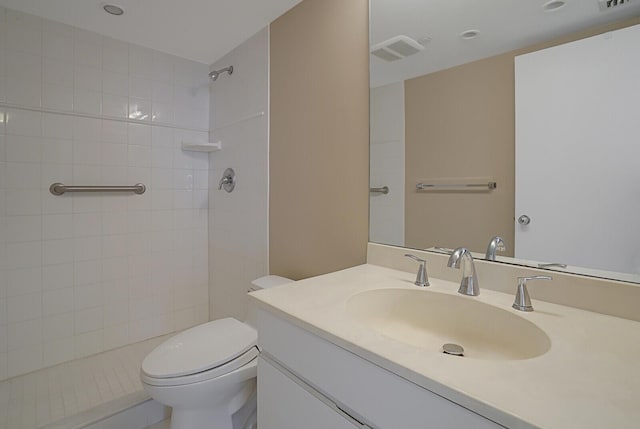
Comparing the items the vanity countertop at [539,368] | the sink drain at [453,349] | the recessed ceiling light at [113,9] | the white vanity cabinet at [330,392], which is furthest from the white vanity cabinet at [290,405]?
the recessed ceiling light at [113,9]

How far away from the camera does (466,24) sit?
1.00 m

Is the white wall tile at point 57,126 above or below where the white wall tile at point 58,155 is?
above

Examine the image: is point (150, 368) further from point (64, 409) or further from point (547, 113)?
point (547, 113)

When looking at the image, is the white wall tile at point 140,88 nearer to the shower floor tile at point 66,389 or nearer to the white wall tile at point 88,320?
the white wall tile at point 88,320

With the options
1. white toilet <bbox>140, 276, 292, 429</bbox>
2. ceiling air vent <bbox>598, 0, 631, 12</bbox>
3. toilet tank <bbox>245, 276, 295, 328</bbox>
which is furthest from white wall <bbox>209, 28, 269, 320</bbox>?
ceiling air vent <bbox>598, 0, 631, 12</bbox>

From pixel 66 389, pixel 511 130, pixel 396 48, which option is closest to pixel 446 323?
pixel 511 130

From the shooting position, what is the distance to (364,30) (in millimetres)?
1256

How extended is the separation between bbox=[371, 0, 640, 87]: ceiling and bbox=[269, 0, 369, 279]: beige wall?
113mm

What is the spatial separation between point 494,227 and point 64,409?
2102 mm

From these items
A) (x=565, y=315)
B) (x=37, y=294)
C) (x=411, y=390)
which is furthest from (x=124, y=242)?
(x=565, y=315)

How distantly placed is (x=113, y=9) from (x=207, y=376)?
194 cm

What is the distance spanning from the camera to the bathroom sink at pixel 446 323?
718mm

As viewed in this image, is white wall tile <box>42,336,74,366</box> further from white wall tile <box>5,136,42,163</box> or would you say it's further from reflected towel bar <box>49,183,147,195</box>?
white wall tile <box>5,136,42,163</box>

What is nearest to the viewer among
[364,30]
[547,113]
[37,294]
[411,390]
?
[411,390]
